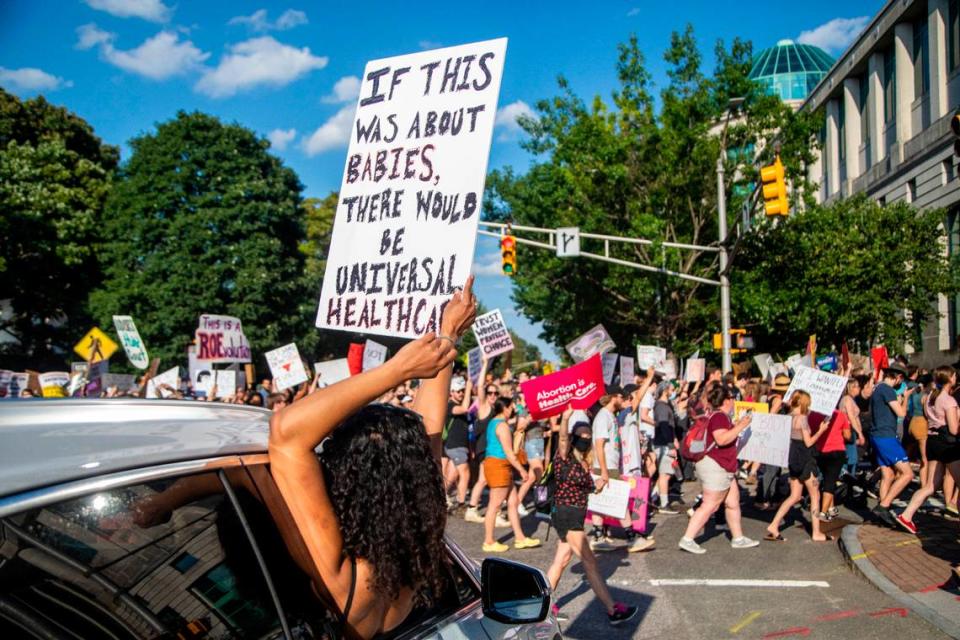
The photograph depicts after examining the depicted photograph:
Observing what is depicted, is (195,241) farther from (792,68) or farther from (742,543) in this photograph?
(792,68)

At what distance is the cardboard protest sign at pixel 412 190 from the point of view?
347cm

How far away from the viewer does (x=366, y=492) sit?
2.12m

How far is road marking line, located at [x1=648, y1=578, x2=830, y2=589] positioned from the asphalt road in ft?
0.09

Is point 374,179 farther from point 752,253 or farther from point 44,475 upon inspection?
point 752,253

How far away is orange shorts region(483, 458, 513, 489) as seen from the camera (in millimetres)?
10195

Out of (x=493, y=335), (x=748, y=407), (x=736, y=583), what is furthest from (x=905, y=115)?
(x=736, y=583)

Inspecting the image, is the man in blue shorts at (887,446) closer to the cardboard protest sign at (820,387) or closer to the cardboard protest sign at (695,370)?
the cardboard protest sign at (820,387)

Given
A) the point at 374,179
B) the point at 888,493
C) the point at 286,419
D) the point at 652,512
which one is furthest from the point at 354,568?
the point at 652,512

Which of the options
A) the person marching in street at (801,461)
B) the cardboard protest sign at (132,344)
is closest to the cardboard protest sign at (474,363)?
the person marching in street at (801,461)

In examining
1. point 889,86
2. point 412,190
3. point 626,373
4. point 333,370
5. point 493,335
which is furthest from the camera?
point 889,86

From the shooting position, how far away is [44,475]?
147cm

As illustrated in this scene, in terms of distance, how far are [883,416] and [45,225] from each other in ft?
110

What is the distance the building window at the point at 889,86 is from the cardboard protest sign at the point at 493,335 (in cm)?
2949

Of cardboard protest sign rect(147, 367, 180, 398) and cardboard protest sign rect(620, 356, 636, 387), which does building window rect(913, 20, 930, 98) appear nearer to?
cardboard protest sign rect(620, 356, 636, 387)
